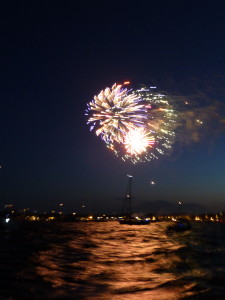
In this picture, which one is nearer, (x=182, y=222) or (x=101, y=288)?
(x=101, y=288)

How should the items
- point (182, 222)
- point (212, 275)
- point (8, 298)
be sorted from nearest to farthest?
point (8, 298) < point (212, 275) < point (182, 222)

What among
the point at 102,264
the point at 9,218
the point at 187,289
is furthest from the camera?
the point at 9,218

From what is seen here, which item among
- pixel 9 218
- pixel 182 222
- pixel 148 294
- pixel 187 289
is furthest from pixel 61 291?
pixel 182 222

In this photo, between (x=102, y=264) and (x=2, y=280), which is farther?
(x=102, y=264)

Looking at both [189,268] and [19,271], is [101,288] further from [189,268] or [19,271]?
[189,268]

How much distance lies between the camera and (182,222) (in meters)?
139

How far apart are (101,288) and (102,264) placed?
428 inches

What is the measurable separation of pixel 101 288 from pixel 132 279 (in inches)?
138

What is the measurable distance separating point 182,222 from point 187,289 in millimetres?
125550

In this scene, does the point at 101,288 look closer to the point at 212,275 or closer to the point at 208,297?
the point at 208,297

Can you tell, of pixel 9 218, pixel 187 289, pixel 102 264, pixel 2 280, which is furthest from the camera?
pixel 9 218

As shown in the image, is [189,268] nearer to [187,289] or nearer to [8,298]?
[187,289]

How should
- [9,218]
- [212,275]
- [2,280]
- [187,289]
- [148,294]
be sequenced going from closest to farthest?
[148,294]
[187,289]
[2,280]
[212,275]
[9,218]

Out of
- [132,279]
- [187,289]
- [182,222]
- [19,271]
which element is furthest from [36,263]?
[182,222]
